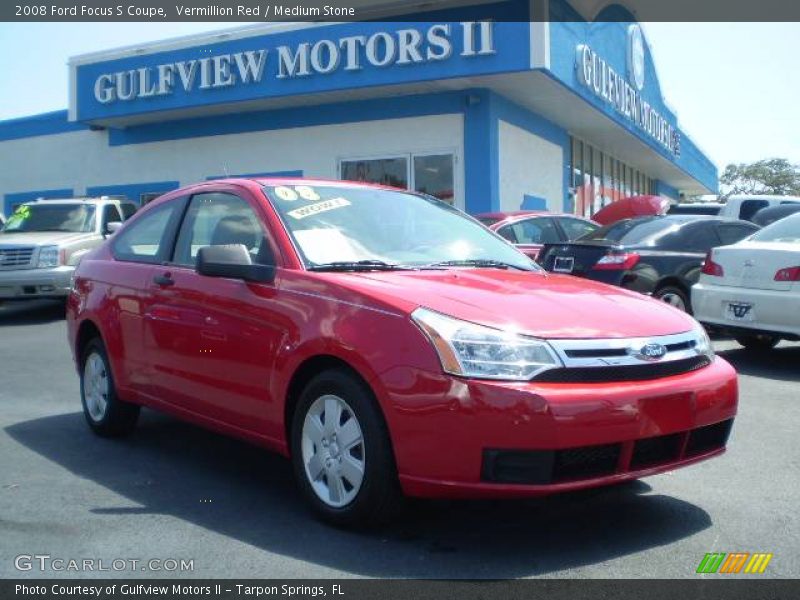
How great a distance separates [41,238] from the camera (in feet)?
44.0

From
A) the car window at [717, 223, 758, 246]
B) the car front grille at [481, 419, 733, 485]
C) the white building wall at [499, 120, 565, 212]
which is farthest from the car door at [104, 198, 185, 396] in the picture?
the white building wall at [499, 120, 565, 212]

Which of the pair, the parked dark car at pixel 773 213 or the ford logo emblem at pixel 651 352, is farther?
the parked dark car at pixel 773 213

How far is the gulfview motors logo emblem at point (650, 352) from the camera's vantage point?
151 inches

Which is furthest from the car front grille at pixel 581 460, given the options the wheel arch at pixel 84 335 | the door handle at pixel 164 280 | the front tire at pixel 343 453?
the wheel arch at pixel 84 335

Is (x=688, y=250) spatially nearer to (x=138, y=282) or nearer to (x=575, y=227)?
(x=575, y=227)

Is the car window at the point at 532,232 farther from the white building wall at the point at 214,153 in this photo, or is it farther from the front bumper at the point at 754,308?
the white building wall at the point at 214,153

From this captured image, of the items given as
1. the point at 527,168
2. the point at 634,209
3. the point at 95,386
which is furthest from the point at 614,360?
the point at 527,168

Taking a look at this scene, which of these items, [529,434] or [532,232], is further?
[532,232]

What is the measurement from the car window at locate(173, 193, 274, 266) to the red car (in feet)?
19.6

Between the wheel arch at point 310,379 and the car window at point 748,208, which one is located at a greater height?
the car window at point 748,208

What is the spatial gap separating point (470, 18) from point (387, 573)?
47.4 ft

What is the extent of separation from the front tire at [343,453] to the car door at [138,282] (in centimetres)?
162

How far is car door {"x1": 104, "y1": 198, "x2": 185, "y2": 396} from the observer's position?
548 centimetres

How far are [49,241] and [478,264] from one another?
994 centimetres
